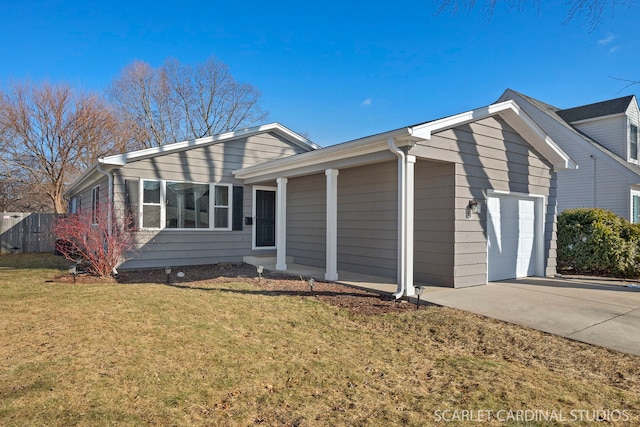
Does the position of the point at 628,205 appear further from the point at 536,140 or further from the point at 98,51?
the point at 98,51

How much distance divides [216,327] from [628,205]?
1388cm

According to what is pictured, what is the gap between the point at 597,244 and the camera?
9.34 meters

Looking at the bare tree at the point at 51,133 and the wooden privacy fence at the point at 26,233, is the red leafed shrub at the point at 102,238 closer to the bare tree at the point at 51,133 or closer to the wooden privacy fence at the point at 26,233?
the wooden privacy fence at the point at 26,233

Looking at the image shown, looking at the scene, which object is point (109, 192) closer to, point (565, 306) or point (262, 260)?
point (262, 260)

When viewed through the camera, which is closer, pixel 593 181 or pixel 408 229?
pixel 408 229

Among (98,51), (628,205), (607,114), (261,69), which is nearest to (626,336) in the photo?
(628,205)

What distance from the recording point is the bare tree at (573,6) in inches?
180

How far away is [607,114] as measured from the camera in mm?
14195

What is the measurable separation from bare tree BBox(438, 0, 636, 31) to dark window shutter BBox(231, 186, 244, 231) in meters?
7.11

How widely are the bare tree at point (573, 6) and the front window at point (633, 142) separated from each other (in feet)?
40.1

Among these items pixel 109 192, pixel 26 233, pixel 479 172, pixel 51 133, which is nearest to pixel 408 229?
pixel 479 172

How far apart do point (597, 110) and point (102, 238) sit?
17485 millimetres

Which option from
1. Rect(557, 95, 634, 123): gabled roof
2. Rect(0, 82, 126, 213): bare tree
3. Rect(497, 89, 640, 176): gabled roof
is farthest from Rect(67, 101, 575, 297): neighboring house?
Rect(0, 82, 126, 213): bare tree

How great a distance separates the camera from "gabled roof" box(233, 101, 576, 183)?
604cm
